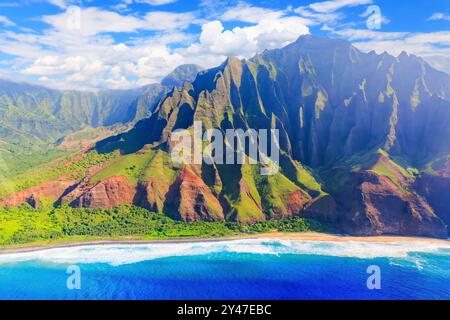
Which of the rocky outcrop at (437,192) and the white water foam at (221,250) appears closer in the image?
the white water foam at (221,250)

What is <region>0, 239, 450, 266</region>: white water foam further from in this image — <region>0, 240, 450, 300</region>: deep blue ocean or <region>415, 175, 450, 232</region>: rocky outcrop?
<region>415, 175, 450, 232</region>: rocky outcrop

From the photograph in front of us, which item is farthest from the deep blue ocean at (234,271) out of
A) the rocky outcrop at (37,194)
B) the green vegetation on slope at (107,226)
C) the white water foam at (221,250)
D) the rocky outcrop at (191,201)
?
the rocky outcrop at (37,194)

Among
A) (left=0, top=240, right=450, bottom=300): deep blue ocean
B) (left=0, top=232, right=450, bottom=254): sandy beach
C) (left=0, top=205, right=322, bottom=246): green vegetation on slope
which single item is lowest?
(left=0, top=240, right=450, bottom=300): deep blue ocean

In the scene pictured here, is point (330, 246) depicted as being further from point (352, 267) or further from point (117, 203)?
point (117, 203)

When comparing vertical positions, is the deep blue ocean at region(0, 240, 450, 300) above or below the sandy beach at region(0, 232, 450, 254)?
below

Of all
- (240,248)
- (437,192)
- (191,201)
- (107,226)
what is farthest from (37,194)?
(437,192)

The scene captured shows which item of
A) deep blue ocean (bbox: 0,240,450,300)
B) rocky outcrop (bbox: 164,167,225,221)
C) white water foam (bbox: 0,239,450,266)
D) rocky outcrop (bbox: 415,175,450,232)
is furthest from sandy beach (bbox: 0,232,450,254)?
rocky outcrop (bbox: 164,167,225,221)

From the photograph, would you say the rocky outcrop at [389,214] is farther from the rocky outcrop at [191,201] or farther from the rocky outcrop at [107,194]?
the rocky outcrop at [107,194]
